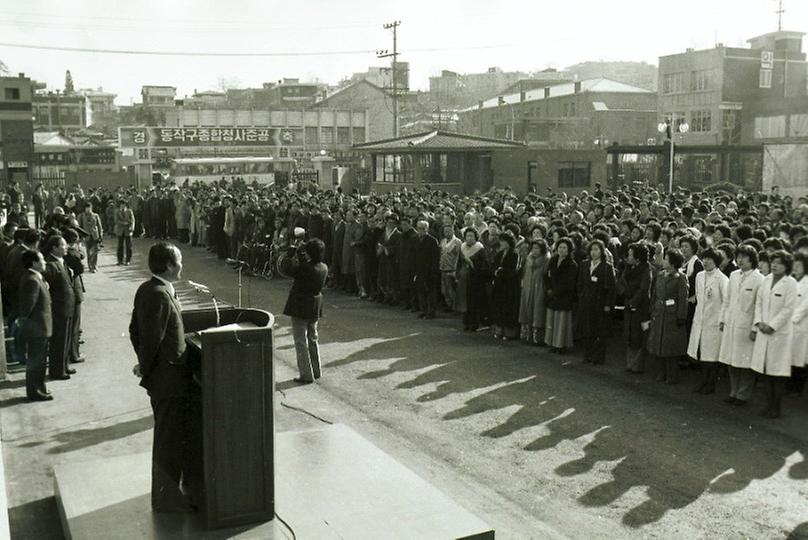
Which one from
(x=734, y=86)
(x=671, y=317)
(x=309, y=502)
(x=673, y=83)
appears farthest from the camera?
(x=673, y=83)

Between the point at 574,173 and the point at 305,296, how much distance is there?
2967 cm

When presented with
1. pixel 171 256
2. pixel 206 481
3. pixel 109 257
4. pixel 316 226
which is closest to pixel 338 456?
pixel 206 481

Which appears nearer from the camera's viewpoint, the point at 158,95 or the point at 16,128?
the point at 16,128

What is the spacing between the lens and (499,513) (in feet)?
21.2

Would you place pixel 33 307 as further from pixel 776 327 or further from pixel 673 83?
pixel 673 83

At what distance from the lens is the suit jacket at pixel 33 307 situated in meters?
9.09

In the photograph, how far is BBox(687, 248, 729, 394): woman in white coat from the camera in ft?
31.3

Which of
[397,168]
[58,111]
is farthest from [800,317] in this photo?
[58,111]

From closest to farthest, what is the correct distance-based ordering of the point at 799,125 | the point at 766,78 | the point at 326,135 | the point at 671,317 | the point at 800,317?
the point at 800,317, the point at 671,317, the point at 799,125, the point at 766,78, the point at 326,135

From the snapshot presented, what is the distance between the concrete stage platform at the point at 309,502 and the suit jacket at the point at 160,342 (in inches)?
36.4

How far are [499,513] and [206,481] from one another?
7.89 feet

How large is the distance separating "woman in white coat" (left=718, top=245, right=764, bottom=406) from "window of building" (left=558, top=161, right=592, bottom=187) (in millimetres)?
28838

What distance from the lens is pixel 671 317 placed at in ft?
33.0

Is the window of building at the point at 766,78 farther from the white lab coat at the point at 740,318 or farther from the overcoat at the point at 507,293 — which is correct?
the white lab coat at the point at 740,318
